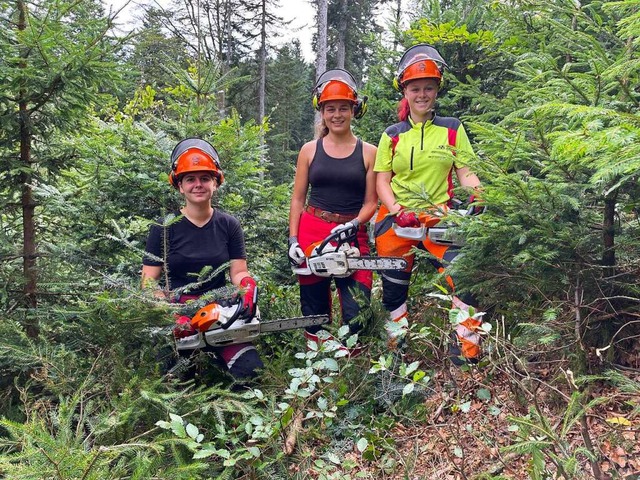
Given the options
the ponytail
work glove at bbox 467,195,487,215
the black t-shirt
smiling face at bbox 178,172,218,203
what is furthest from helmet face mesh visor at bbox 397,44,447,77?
the black t-shirt

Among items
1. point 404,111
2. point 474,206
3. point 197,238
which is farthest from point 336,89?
point 197,238

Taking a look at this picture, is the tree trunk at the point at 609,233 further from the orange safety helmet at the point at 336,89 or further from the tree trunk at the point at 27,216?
the tree trunk at the point at 27,216

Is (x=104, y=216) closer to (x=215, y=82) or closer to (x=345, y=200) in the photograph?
(x=215, y=82)

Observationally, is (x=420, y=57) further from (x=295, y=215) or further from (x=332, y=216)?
(x=295, y=215)

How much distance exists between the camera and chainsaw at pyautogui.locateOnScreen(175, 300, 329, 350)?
10.4 ft

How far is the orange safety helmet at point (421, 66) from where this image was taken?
3.48 metres

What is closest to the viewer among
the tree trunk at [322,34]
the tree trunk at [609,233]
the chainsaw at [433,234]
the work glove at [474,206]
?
the tree trunk at [609,233]

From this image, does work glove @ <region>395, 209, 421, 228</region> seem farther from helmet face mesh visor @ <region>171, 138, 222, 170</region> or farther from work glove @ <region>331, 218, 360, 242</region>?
helmet face mesh visor @ <region>171, 138, 222, 170</region>

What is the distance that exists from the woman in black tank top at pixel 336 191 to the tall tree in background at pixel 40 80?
1847 mm

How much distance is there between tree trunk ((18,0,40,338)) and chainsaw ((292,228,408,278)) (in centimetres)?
246

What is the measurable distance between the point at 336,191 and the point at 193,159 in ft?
3.90

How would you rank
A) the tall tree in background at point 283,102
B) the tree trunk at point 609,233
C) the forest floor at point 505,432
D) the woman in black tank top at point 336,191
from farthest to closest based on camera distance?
1. the tall tree in background at point 283,102
2. the woman in black tank top at point 336,191
3. the tree trunk at point 609,233
4. the forest floor at point 505,432

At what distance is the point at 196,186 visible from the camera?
11.4 ft

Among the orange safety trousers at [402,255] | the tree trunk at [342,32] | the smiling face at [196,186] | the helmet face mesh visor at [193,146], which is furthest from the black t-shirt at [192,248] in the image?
the tree trunk at [342,32]
